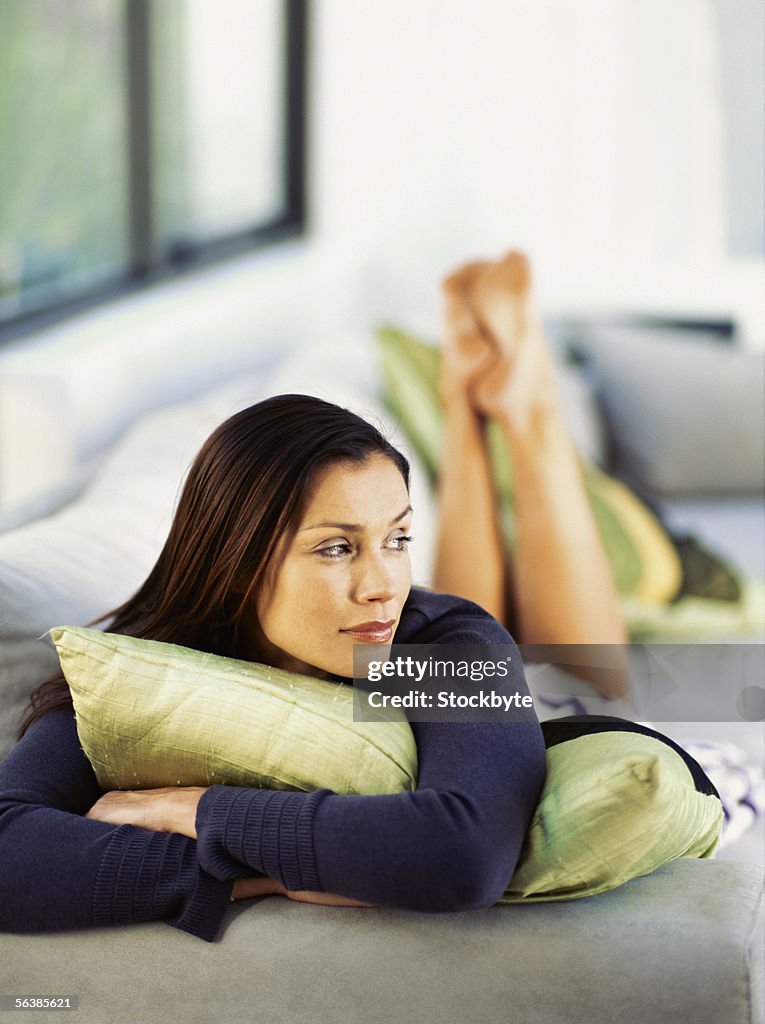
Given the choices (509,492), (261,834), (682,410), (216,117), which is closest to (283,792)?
(261,834)

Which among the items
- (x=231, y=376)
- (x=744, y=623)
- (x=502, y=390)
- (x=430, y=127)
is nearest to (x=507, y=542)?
(x=502, y=390)

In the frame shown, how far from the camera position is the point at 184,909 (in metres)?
0.77

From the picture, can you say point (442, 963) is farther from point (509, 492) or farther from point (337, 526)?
point (509, 492)

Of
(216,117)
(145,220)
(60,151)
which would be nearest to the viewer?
(60,151)

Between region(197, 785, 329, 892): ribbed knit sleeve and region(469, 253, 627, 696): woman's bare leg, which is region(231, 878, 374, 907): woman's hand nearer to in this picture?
region(197, 785, 329, 892): ribbed knit sleeve

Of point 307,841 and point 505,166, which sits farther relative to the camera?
point 505,166

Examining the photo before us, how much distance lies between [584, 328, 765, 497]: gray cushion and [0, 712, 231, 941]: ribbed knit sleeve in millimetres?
1590

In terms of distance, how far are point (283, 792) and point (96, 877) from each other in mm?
130

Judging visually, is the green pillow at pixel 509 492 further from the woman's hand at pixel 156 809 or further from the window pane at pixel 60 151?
the woman's hand at pixel 156 809

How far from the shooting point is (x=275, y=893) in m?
0.80

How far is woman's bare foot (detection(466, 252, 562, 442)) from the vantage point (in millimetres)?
1442

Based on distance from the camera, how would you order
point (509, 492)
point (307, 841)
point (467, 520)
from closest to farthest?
point (307, 841) → point (467, 520) → point (509, 492)

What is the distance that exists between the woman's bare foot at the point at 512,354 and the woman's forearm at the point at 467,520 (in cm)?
4

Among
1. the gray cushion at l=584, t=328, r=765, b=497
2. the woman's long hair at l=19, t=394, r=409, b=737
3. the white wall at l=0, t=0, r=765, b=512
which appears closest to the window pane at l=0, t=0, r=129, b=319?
the white wall at l=0, t=0, r=765, b=512
